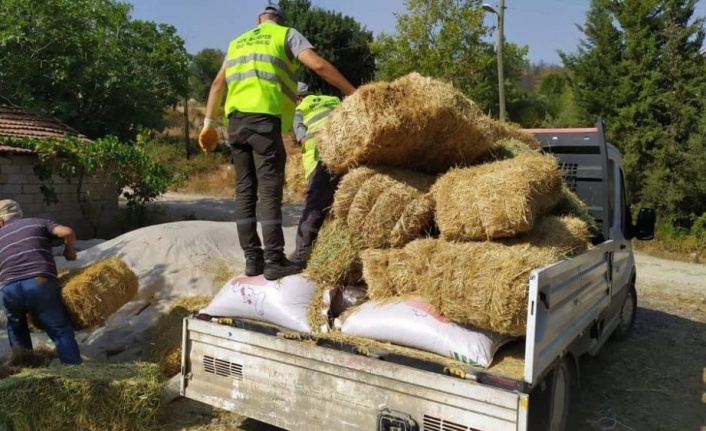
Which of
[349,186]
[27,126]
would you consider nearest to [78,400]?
[349,186]

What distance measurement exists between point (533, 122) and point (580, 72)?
738cm

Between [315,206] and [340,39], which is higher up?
[340,39]

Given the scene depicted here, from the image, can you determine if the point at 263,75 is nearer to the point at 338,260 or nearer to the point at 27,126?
the point at 338,260

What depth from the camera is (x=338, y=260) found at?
12.6ft

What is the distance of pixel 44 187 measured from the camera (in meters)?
12.1

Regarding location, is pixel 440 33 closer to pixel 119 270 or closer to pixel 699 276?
pixel 699 276

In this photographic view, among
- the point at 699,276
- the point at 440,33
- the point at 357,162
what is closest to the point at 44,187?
the point at 357,162

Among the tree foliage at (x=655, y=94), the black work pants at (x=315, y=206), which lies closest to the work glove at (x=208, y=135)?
the black work pants at (x=315, y=206)

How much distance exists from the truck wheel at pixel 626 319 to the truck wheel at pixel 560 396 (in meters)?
3.11

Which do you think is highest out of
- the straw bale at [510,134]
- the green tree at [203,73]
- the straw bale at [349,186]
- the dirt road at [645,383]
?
the green tree at [203,73]

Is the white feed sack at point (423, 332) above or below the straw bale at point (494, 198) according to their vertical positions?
below

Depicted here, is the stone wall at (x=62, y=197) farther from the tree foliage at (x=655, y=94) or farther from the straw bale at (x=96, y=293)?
the tree foliage at (x=655, y=94)

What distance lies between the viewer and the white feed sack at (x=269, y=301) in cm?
368

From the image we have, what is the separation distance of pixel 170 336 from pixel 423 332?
2960mm
